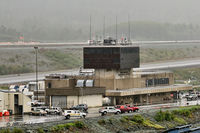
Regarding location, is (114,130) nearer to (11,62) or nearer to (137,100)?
(137,100)

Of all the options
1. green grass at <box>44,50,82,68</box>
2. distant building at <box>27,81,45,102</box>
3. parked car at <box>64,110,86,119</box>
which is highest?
green grass at <box>44,50,82,68</box>

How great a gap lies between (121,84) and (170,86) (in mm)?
10032

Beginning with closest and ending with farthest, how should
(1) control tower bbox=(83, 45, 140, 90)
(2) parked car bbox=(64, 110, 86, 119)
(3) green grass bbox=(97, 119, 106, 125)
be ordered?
(3) green grass bbox=(97, 119, 106, 125) < (2) parked car bbox=(64, 110, 86, 119) < (1) control tower bbox=(83, 45, 140, 90)

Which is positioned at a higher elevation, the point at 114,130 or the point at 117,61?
the point at 117,61

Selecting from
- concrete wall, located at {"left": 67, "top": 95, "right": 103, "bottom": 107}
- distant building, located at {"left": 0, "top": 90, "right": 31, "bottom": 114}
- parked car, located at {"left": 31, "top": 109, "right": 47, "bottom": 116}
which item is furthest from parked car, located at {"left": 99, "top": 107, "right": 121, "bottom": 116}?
concrete wall, located at {"left": 67, "top": 95, "right": 103, "bottom": 107}

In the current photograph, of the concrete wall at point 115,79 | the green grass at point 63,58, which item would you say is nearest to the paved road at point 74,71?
the green grass at point 63,58

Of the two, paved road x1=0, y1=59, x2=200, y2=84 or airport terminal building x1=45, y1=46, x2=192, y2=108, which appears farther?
paved road x1=0, y1=59, x2=200, y2=84

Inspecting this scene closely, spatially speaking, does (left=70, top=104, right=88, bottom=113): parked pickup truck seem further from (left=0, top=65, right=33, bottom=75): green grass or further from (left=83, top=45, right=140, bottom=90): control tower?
(left=0, top=65, right=33, bottom=75): green grass

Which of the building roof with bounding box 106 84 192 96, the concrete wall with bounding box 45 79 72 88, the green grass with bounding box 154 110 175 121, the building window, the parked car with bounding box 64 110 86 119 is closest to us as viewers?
the parked car with bounding box 64 110 86 119

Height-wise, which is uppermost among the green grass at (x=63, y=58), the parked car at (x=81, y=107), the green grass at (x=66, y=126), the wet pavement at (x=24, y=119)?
the green grass at (x=63, y=58)

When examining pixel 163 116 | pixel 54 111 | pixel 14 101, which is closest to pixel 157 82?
pixel 163 116

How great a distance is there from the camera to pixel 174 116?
221ft

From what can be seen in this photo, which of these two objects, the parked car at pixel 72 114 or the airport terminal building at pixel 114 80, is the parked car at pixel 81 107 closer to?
the airport terminal building at pixel 114 80

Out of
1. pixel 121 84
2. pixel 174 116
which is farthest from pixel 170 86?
pixel 174 116
